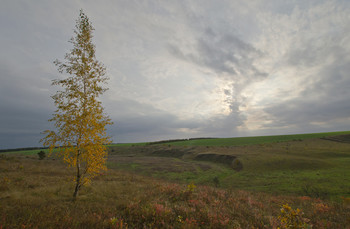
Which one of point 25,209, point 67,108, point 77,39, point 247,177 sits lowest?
point 247,177

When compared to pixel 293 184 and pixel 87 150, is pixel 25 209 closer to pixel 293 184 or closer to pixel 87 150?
pixel 87 150

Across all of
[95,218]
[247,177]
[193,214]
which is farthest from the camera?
[247,177]

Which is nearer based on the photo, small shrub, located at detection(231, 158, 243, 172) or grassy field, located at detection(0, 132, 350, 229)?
Result: grassy field, located at detection(0, 132, 350, 229)

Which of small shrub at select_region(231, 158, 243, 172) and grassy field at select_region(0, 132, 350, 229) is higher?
grassy field at select_region(0, 132, 350, 229)

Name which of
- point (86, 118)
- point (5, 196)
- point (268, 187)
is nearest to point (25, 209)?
point (5, 196)

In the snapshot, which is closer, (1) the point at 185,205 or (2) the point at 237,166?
(1) the point at 185,205

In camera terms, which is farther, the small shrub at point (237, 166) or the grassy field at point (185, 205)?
the small shrub at point (237, 166)

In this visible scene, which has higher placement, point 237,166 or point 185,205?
point 185,205

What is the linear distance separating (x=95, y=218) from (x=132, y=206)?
2.30 meters

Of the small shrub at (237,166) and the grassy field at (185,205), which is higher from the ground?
the grassy field at (185,205)

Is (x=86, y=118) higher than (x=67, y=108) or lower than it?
lower

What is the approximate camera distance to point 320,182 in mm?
18453

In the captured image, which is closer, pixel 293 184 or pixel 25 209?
pixel 25 209

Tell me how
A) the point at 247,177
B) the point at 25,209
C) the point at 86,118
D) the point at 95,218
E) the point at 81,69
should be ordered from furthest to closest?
the point at 247,177 → the point at 81,69 → the point at 86,118 → the point at 25,209 → the point at 95,218
